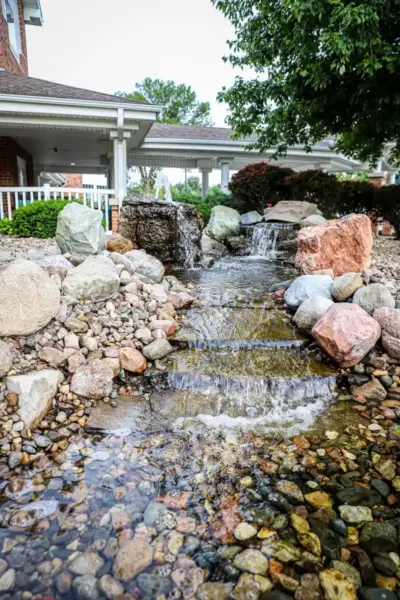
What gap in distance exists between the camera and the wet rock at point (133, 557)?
1635 mm

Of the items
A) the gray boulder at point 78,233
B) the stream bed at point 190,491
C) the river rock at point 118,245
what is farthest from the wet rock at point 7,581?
the river rock at point 118,245

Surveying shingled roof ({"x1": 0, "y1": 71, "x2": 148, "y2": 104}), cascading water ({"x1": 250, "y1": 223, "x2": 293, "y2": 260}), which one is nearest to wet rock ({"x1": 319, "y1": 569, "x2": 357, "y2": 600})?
cascading water ({"x1": 250, "y1": 223, "x2": 293, "y2": 260})

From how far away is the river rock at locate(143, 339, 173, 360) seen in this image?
3.44 m

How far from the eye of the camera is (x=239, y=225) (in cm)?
962

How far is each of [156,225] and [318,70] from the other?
334 centimetres

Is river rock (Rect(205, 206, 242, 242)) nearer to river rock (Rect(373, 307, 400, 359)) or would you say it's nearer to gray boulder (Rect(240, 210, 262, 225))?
gray boulder (Rect(240, 210, 262, 225))

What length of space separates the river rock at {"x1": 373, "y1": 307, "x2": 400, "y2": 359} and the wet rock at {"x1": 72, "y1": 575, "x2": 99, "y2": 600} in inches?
115

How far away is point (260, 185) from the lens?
1088cm

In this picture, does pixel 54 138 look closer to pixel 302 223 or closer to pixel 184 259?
pixel 184 259

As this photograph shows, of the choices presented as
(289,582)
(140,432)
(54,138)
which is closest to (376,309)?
(140,432)

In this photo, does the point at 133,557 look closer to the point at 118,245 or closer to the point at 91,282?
the point at 91,282

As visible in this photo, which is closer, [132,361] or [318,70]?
[132,361]

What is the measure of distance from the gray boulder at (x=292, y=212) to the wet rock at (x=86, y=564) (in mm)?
8142

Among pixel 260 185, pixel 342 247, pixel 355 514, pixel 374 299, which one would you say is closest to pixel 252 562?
pixel 355 514
